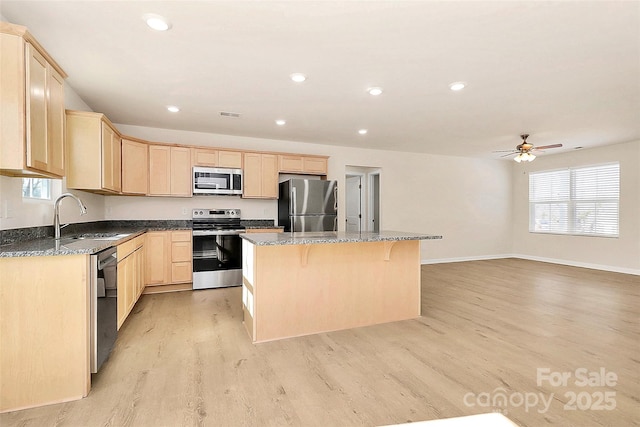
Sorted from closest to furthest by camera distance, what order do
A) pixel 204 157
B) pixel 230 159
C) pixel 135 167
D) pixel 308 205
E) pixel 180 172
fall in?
pixel 135 167
pixel 180 172
pixel 204 157
pixel 230 159
pixel 308 205

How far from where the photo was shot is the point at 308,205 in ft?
17.1

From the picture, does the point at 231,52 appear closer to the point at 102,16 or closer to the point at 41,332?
the point at 102,16

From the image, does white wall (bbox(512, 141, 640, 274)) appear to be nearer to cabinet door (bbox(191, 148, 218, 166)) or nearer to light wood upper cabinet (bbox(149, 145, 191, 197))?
cabinet door (bbox(191, 148, 218, 166))

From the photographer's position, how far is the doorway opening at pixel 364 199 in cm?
708

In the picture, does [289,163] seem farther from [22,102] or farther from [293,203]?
[22,102]

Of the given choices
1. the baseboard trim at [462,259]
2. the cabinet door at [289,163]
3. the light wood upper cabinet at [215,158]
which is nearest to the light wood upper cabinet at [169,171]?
the light wood upper cabinet at [215,158]

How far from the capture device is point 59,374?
6.52ft

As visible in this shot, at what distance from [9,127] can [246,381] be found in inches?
86.0

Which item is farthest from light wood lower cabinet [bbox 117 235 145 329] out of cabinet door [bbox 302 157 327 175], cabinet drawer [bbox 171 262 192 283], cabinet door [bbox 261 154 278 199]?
cabinet door [bbox 302 157 327 175]

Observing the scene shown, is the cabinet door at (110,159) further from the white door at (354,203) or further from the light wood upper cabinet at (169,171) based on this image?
the white door at (354,203)

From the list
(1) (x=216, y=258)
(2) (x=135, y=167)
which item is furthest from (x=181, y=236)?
(2) (x=135, y=167)

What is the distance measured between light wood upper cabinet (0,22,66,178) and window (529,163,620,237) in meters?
8.60

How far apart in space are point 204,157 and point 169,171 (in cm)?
55

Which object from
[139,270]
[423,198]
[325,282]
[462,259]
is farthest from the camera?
[462,259]
